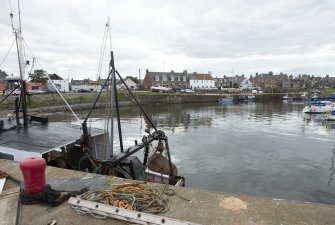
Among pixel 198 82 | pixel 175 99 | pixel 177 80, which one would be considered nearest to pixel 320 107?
pixel 175 99

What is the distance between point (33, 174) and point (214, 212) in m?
3.61

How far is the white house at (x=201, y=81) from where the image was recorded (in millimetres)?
108375

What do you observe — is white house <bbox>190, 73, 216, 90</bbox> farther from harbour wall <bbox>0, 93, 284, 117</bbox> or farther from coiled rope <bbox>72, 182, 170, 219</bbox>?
coiled rope <bbox>72, 182, 170, 219</bbox>

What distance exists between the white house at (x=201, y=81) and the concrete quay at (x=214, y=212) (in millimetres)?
102911

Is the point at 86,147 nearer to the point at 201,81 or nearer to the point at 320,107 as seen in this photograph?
the point at 320,107

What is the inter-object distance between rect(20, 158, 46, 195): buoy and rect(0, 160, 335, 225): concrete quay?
0.34m

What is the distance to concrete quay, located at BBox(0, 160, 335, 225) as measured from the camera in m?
4.59

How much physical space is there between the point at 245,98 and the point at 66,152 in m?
81.3

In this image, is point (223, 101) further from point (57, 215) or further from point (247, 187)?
point (57, 215)

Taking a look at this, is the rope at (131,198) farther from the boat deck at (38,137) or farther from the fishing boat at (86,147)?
the boat deck at (38,137)

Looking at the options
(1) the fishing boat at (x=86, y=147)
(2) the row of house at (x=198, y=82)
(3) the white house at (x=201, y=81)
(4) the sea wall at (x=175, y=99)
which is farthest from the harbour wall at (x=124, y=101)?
(1) the fishing boat at (x=86, y=147)

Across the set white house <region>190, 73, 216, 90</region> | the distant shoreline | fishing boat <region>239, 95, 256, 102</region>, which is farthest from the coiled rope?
white house <region>190, 73, 216, 90</region>

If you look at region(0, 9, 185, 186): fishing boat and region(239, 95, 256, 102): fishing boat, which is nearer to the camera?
region(0, 9, 185, 186): fishing boat

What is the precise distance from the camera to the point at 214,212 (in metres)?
4.89
